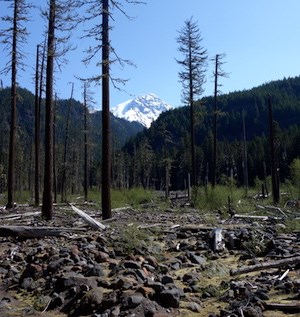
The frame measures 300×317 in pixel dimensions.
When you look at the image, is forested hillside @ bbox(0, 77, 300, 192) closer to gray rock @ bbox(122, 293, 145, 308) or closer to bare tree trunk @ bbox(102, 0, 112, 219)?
bare tree trunk @ bbox(102, 0, 112, 219)

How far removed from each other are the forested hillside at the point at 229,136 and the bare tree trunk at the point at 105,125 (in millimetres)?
68629

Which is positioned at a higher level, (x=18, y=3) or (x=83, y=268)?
(x=18, y=3)

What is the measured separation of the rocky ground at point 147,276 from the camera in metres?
5.36

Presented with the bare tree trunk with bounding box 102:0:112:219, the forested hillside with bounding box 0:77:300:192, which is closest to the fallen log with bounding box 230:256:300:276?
the bare tree trunk with bounding box 102:0:112:219

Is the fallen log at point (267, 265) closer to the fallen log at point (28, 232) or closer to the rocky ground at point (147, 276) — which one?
the rocky ground at point (147, 276)

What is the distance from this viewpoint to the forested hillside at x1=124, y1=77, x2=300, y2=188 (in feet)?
302

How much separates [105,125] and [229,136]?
6137 inches

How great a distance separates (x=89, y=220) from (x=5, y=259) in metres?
3.59

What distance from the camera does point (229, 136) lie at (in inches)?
6575

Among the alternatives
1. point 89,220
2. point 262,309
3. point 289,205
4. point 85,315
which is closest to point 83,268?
point 85,315

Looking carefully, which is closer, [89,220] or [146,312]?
[146,312]

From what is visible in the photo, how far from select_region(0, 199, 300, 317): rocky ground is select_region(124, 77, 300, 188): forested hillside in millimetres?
74017

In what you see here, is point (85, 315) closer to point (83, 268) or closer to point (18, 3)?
point (83, 268)

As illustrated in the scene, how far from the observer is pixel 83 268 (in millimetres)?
7301
